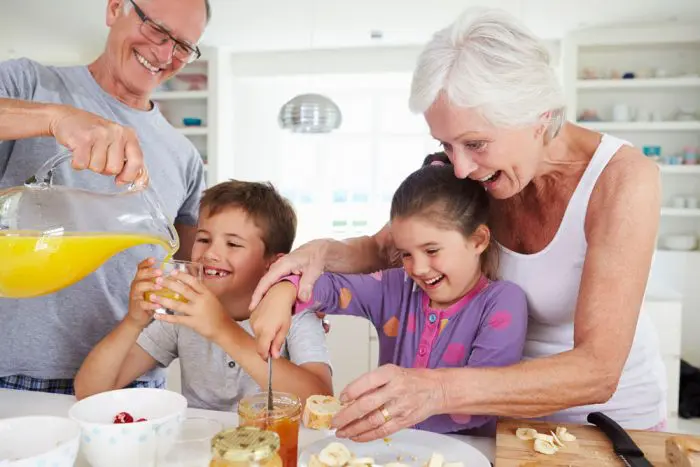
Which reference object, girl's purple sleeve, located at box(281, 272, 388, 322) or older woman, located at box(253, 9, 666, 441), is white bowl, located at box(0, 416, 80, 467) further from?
girl's purple sleeve, located at box(281, 272, 388, 322)

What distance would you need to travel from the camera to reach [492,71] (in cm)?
104

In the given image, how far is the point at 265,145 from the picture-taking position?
667 cm

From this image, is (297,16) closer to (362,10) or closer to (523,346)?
(362,10)

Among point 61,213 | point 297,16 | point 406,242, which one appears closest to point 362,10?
point 297,16

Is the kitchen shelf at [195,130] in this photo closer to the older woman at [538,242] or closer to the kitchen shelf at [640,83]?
the kitchen shelf at [640,83]

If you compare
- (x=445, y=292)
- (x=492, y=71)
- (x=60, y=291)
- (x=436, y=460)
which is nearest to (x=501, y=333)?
(x=445, y=292)

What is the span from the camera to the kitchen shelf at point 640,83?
4.57 metres

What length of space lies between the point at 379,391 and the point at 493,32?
648 mm

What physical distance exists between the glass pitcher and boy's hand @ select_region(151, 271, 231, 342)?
0.11 m

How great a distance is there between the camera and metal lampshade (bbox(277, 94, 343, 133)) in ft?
13.5

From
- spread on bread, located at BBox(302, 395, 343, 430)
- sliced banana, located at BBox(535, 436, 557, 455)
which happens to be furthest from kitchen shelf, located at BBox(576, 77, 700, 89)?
spread on bread, located at BBox(302, 395, 343, 430)

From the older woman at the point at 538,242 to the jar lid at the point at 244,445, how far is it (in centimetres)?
21

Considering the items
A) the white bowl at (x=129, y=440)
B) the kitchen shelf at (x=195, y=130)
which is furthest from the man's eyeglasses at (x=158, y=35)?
the kitchen shelf at (x=195, y=130)

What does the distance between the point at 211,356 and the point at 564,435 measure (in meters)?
0.80
